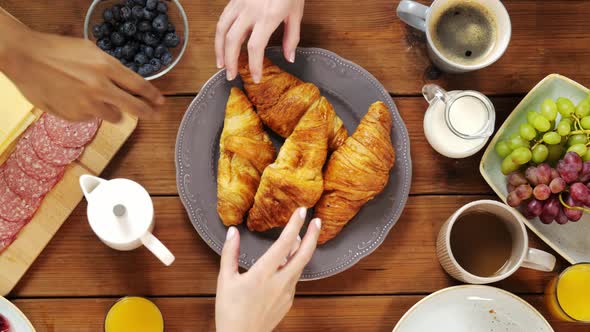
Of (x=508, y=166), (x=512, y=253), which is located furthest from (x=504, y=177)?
(x=512, y=253)

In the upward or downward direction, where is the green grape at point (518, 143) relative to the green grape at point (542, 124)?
downward

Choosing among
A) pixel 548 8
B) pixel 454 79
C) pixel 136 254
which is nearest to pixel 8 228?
pixel 136 254

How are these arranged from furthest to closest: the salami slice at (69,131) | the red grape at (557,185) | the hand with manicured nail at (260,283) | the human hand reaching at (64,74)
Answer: the salami slice at (69,131), the red grape at (557,185), the hand with manicured nail at (260,283), the human hand reaching at (64,74)

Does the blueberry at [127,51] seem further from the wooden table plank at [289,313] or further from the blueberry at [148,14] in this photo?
the wooden table plank at [289,313]

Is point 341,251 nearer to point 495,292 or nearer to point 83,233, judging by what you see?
point 495,292

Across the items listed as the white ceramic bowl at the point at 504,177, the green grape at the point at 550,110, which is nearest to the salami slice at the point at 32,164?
the white ceramic bowl at the point at 504,177

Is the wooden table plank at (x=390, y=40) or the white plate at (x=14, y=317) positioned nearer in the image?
the white plate at (x=14, y=317)

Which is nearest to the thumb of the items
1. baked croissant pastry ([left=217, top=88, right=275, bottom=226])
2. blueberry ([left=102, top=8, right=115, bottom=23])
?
baked croissant pastry ([left=217, top=88, right=275, bottom=226])
